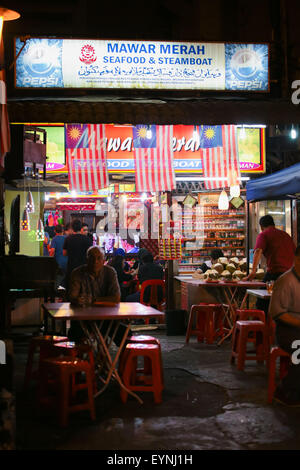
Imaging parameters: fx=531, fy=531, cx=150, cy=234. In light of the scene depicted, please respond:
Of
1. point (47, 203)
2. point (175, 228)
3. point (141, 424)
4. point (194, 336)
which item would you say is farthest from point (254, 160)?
point (47, 203)

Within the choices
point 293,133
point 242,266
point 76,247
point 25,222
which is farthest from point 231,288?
point 293,133

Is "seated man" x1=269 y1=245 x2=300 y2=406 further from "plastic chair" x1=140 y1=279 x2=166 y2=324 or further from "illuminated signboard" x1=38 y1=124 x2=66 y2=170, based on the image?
"illuminated signboard" x1=38 y1=124 x2=66 y2=170

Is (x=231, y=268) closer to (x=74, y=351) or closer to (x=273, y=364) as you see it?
(x=273, y=364)

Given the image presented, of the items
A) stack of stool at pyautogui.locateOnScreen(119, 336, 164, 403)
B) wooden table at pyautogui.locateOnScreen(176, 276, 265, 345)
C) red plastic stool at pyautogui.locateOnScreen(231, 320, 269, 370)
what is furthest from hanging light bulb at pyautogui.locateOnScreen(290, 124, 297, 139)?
stack of stool at pyautogui.locateOnScreen(119, 336, 164, 403)

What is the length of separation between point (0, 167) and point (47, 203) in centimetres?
1521

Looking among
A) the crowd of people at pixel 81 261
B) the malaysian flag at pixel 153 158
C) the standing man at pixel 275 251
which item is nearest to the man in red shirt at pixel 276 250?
the standing man at pixel 275 251

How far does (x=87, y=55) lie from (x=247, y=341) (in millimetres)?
4808

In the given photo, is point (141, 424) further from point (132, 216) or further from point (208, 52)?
point (132, 216)

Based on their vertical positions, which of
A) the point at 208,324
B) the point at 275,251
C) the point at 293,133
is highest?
the point at 293,133

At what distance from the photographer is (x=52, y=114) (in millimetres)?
6867

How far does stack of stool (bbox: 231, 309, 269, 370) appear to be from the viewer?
779 centimetres

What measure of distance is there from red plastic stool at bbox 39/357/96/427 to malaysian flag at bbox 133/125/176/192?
542cm

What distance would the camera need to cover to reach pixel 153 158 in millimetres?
10766

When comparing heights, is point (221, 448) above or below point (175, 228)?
below
